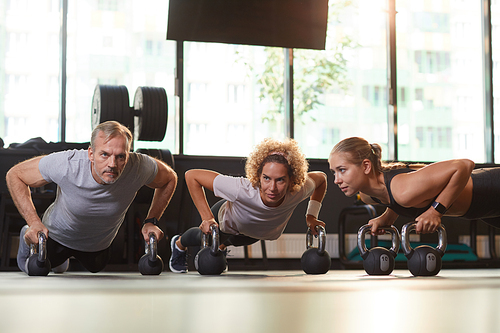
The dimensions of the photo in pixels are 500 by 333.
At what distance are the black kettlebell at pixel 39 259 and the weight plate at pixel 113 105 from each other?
1.95 metres

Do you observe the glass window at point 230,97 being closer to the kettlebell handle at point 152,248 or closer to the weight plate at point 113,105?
the weight plate at point 113,105

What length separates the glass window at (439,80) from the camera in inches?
239

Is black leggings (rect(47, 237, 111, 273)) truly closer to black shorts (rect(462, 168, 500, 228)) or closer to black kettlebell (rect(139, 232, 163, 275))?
black kettlebell (rect(139, 232, 163, 275))

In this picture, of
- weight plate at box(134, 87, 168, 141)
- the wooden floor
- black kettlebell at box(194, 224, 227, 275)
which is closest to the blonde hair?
black kettlebell at box(194, 224, 227, 275)

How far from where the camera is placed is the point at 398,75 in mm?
6086

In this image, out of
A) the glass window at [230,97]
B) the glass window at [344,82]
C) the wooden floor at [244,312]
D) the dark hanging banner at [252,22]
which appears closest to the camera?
the wooden floor at [244,312]

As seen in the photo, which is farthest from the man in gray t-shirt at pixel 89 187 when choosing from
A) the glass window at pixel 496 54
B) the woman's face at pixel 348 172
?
the glass window at pixel 496 54

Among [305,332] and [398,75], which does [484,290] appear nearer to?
[305,332]

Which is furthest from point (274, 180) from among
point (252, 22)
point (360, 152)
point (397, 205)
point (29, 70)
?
point (29, 70)

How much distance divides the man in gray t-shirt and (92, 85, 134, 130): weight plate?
1461mm

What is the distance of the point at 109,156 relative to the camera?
2.39m

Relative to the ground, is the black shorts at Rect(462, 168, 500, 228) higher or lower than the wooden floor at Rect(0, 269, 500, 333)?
higher

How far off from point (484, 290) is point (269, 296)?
0.54 m

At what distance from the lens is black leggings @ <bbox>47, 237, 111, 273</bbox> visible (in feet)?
9.18
